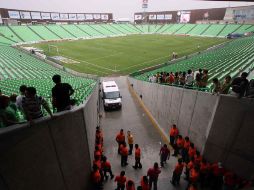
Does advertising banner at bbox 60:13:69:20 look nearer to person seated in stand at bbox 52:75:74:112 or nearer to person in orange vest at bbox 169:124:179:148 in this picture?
person in orange vest at bbox 169:124:179:148

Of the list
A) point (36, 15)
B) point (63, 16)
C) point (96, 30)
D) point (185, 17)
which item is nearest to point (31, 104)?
point (96, 30)

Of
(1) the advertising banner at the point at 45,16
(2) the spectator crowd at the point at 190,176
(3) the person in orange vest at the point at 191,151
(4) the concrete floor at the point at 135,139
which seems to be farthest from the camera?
(1) the advertising banner at the point at 45,16

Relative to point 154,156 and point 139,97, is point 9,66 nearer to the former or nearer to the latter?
point 139,97

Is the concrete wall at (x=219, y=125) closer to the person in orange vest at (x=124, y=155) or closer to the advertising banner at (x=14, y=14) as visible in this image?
the person in orange vest at (x=124, y=155)

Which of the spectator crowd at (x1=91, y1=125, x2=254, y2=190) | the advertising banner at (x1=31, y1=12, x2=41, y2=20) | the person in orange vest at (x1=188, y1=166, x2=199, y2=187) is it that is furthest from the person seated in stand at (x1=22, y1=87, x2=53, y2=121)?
the advertising banner at (x1=31, y1=12, x2=41, y2=20)

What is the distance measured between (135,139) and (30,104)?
853 centimetres

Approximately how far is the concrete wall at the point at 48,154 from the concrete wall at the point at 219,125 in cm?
533

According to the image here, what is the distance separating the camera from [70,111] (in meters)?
7.73

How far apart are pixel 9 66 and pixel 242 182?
3009cm

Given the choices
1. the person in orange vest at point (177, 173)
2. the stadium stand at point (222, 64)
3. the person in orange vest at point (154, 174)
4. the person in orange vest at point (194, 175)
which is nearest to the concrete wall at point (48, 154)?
the person in orange vest at point (154, 174)

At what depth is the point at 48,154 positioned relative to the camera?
695 cm

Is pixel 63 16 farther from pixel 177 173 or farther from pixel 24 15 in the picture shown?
pixel 177 173

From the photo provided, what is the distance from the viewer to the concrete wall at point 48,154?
5.75 meters

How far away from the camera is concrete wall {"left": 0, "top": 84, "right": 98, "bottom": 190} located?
5750 millimetres
